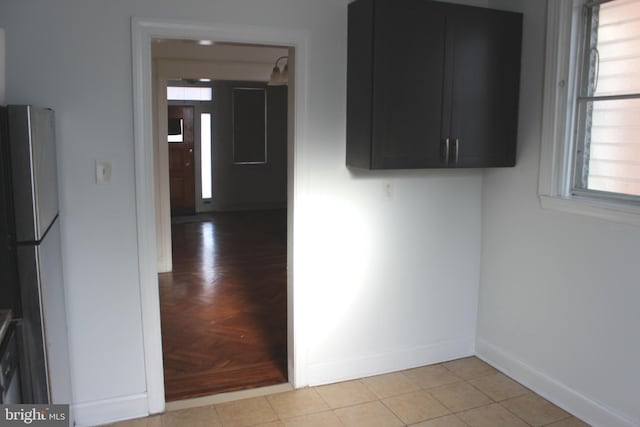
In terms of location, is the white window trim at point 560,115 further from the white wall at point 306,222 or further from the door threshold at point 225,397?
the door threshold at point 225,397

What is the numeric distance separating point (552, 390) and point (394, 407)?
0.88 meters

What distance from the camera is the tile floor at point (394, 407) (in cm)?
280

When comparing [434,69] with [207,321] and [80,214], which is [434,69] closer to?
[80,214]

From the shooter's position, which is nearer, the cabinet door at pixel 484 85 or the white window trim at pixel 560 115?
the white window trim at pixel 560 115

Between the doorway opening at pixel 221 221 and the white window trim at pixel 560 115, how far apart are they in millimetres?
1738

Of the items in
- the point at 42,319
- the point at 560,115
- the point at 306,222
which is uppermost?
the point at 560,115

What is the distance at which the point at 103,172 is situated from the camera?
2646 millimetres

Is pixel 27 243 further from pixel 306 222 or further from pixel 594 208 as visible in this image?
pixel 594 208

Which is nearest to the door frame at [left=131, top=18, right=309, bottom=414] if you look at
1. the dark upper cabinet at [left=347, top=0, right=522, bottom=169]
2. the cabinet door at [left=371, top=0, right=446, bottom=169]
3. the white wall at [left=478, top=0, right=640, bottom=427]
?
the dark upper cabinet at [left=347, top=0, right=522, bottom=169]

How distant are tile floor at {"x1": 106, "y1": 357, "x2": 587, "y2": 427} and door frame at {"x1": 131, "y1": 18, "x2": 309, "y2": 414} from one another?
0.37 m

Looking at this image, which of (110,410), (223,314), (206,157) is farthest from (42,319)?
(206,157)

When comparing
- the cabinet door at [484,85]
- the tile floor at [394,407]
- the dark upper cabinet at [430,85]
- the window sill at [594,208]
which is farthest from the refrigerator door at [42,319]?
the window sill at [594,208]

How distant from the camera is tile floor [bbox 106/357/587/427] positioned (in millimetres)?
2797

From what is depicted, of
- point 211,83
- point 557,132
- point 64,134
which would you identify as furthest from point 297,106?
point 211,83
